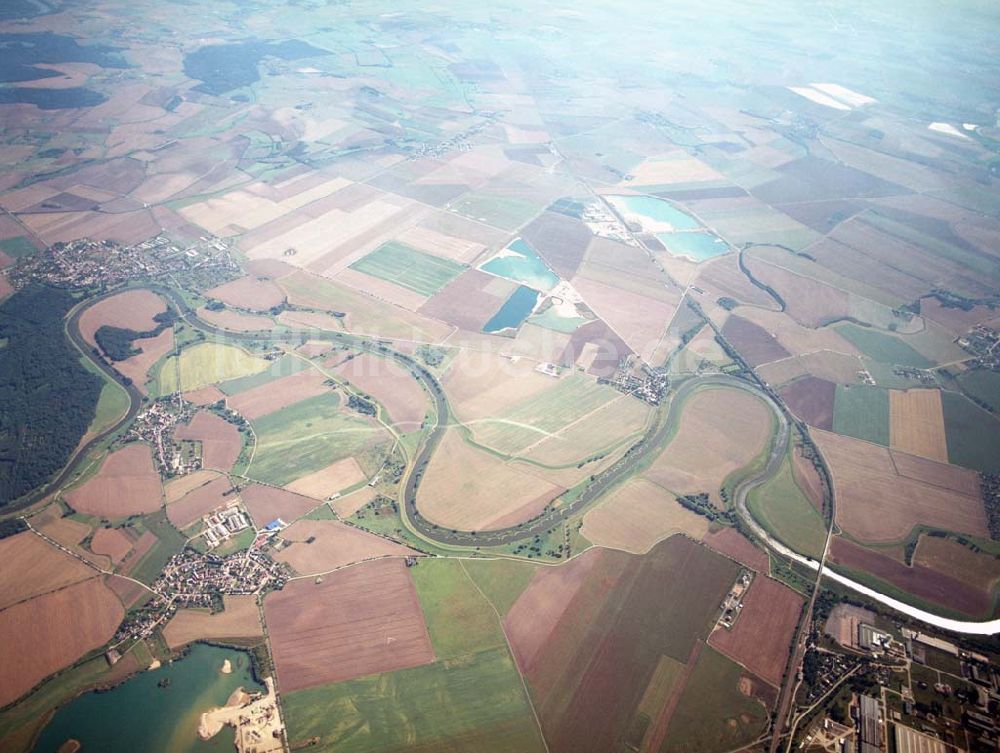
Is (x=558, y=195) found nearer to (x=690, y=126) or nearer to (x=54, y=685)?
(x=690, y=126)

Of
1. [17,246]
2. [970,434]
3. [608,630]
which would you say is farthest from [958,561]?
[17,246]

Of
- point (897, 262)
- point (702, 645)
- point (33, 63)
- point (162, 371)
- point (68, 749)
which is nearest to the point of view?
point (68, 749)

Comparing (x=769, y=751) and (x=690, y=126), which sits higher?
(x=690, y=126)

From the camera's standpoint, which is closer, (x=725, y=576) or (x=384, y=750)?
(x=384, y=750)

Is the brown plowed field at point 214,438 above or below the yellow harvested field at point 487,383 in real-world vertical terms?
below

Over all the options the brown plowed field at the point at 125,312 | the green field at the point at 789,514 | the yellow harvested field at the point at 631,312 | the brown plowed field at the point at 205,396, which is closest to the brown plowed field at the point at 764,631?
the green field at the point at 789,514

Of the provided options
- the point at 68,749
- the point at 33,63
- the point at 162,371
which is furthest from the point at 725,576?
the point at 33,63

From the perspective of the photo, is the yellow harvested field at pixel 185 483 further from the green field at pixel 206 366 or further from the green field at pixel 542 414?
the green field at pixel 542 414

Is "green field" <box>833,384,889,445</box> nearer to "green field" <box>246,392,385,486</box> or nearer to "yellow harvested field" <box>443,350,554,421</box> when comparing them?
"yellow harvested field" <box>443,350,554,421</box>

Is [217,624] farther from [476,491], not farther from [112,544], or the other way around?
[476,491]
